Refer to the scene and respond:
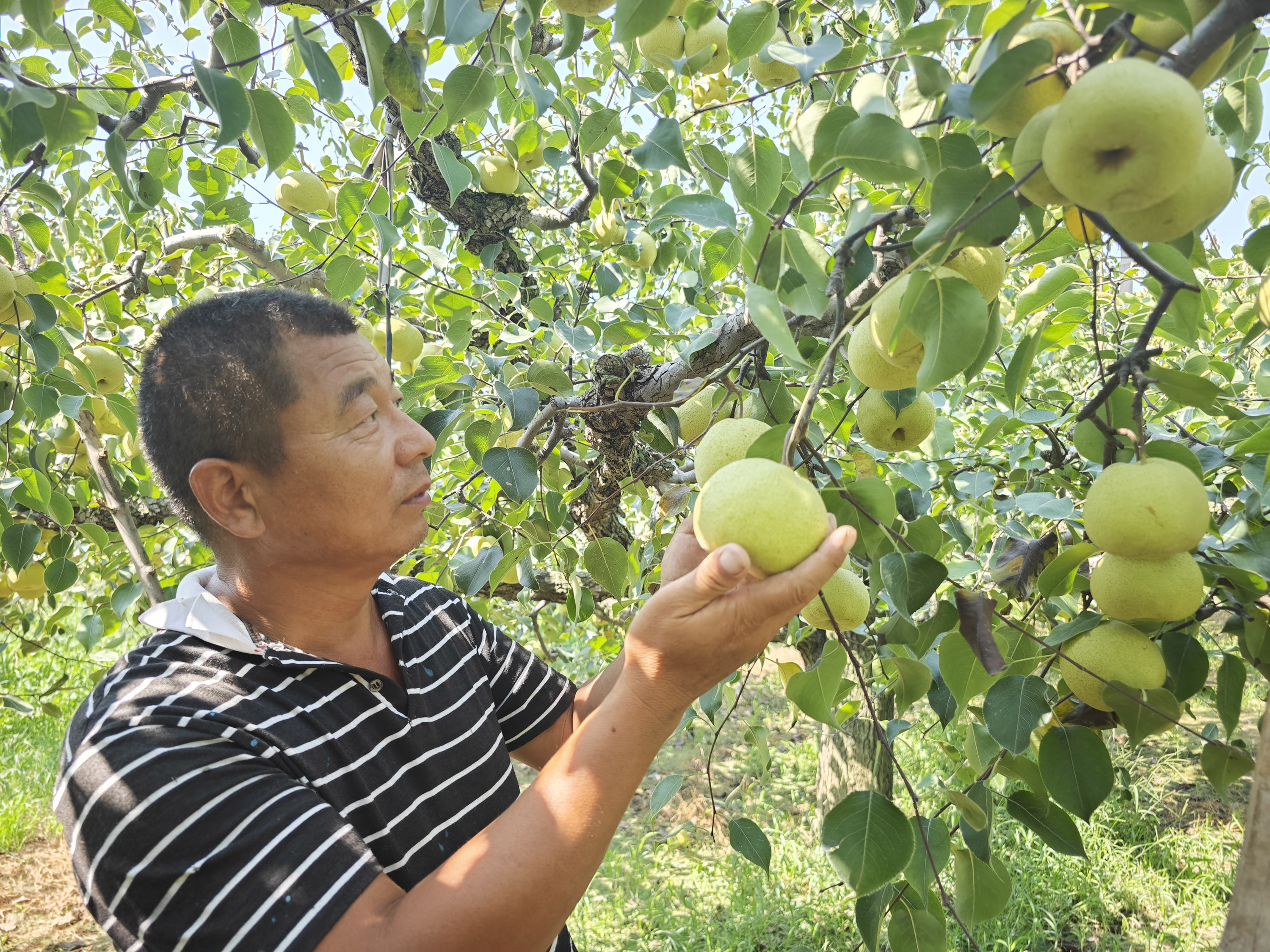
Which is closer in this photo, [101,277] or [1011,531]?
[1011,531]

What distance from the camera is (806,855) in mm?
4234

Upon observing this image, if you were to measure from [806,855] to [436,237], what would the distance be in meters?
3.59

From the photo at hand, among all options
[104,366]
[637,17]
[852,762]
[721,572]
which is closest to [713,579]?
[721,572]

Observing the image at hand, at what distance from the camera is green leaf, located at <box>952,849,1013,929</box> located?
4.57ft

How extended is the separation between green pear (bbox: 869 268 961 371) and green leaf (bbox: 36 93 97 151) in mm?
1214

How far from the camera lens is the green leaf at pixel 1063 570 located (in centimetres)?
130

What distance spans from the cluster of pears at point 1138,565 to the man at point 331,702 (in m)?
0.38

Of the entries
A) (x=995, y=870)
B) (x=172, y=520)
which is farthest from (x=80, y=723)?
(x=172, y=520)

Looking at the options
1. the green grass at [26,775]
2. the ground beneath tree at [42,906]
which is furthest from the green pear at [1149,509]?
the green grass at [26,775]

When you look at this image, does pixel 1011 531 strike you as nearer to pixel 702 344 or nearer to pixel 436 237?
pixel 702 344

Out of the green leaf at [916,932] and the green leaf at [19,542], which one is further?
the green leaf at [19,542]

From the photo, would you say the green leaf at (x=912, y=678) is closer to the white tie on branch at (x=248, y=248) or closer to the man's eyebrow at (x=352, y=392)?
the man's eyebrow at (x=352, y=392)

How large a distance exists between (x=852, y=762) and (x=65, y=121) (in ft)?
13.7

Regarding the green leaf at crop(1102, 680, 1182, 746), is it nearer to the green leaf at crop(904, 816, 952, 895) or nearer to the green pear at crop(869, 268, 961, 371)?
the green leaf at crop(904, 816, 952, 895)
